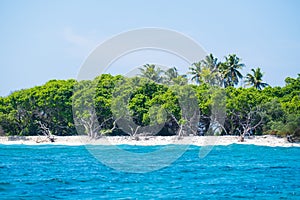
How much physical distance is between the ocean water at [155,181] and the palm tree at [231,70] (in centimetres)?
3216

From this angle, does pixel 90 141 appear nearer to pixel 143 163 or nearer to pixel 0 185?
pixel 143 163

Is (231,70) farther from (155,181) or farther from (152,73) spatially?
(155,181)

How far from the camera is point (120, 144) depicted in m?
47.8

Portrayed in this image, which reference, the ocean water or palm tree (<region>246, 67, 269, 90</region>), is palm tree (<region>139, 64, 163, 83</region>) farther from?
the ocean water

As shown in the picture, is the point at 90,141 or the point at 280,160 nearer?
the point at 280,160

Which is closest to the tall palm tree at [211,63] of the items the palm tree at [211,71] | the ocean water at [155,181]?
the palm tree at [211,71]

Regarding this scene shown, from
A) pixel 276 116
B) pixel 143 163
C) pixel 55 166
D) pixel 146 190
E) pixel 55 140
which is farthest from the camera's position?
pixel 55 140

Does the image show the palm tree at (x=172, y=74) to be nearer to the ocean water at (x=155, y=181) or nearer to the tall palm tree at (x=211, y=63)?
the tall palm tree at (x=211, y=63)

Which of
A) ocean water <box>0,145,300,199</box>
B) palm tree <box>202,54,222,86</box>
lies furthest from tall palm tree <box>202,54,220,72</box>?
ocean water <box>0,145,300,199</box>

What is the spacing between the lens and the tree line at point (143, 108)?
157 feet

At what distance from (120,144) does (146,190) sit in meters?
30.7

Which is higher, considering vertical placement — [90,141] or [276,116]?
[276,116]

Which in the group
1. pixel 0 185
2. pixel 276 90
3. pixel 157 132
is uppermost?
pixel 276 90

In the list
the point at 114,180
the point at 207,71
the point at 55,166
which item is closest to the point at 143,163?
the point at 55,166
